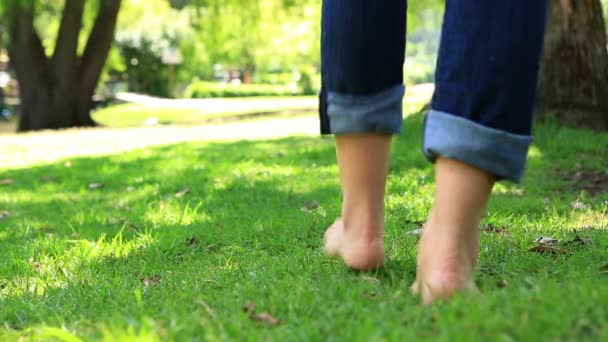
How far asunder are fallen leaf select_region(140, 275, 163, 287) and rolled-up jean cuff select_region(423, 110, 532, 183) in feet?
3.81

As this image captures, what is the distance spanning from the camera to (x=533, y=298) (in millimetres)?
1342

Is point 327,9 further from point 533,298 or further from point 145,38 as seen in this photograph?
point 145,38

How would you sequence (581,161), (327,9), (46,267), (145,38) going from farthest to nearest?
(145,38), (581,161), (46,267), (327,9)

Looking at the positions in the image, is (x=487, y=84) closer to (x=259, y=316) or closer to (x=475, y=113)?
(x=475, y=113)

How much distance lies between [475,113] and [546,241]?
3.82ft

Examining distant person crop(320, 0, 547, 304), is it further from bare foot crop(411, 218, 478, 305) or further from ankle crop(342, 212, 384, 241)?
ankle crop(342, 212, 384, 241)

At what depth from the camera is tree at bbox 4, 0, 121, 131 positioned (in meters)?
16.8

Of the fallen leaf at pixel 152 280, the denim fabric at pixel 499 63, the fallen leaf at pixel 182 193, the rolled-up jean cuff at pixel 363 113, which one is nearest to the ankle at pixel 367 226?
the rolled-up jean cuff at pixel 363 113

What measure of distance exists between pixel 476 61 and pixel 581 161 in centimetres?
394

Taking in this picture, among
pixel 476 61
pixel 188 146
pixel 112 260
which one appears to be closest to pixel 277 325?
pixel 476 61

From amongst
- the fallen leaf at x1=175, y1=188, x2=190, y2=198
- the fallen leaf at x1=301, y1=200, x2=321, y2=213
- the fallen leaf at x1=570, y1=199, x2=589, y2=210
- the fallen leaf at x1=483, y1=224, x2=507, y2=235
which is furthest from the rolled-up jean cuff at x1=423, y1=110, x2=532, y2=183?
the fallen leaf at x1=175, y1=188, x2=190, y2=198

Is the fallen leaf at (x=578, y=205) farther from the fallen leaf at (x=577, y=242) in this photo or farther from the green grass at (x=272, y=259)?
the fallen leaf at (x=577, y=242)

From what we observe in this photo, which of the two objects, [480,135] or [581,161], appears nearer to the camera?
[480,135]

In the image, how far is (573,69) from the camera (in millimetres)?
6172
